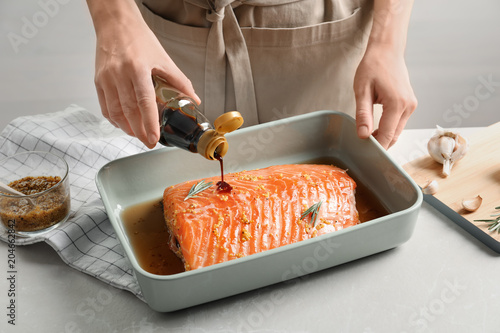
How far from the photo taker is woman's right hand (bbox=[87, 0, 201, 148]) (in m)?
1.12

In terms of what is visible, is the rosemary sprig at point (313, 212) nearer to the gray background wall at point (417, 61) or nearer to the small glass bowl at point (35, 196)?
the small glass bowl at point (35, 196)

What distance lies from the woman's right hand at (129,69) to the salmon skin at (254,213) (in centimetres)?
18

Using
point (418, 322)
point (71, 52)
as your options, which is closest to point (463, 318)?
point (418, 322)

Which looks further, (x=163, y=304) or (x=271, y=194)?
(x=271, y=194)

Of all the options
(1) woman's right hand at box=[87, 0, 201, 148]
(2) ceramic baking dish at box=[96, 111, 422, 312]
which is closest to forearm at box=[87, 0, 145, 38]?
(1) woman's right hand at box=[87, 0, 201, 148]

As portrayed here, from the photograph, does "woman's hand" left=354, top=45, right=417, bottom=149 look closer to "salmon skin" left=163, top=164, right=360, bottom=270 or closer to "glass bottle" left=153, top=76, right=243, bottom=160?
"salmon skin" left=163, top=164, right=360, bottom=270

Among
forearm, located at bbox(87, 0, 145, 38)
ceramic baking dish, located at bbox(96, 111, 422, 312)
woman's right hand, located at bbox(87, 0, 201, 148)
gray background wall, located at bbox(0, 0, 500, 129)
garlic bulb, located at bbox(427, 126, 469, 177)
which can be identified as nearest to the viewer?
ceramic baking dish, located at bbox(96, 111, 422, 312)

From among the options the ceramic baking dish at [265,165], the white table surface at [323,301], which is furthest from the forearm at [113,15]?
the white table surface at [323,301]

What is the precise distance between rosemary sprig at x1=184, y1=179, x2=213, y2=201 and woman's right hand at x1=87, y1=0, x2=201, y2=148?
156mm

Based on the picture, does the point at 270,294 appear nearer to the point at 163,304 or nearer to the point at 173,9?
the point at 163,304

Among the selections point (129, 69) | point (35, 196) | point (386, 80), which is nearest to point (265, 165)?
point (386, 80)

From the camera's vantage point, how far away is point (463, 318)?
3.53ft

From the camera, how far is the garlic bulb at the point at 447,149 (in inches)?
55.2

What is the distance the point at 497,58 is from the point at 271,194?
241cm
